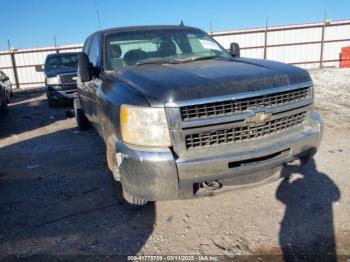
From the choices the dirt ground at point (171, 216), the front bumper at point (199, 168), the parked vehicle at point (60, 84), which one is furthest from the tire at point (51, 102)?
the front bumper at point (199, 168)

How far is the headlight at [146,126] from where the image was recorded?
8.37 ft

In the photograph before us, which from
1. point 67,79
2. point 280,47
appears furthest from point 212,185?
point 280,47

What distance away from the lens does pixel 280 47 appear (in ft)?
69.3

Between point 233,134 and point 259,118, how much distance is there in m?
0.27

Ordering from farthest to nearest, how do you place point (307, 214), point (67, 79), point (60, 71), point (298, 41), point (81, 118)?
1. point (298, 41)
2. point (60, 71)
3. point (67, 79)
4. point (81, 118)
5. point (307, 214)

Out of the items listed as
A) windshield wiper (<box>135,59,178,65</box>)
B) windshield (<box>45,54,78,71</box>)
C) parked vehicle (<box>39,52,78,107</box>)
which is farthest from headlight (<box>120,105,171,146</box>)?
windshield (<box>45,54,78,71</box>)

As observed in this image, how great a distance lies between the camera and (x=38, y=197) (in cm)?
391

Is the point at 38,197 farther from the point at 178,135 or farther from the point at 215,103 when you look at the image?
the point at 215,103

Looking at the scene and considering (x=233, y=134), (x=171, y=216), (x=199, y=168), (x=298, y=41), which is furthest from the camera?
(x=298, y=41)

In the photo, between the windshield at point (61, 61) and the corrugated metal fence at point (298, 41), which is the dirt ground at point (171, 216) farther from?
the corrugated metal fence at point (298, 41)

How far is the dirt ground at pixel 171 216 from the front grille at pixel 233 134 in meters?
0.51

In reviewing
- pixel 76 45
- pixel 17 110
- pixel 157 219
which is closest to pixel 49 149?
pixel 157 219

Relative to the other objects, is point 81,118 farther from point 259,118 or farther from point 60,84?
point 259,118

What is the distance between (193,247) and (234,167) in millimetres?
789
